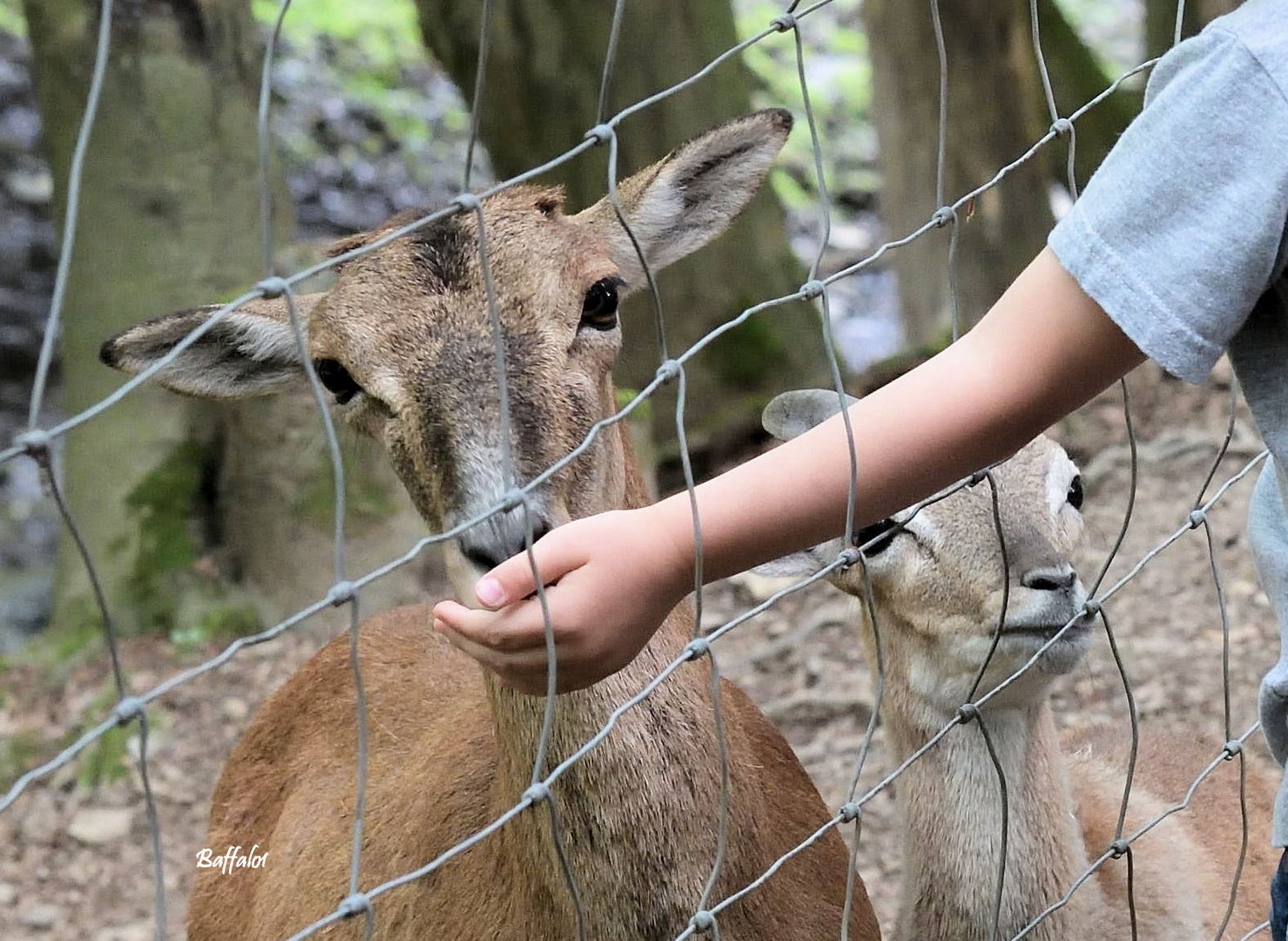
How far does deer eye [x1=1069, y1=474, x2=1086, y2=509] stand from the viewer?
330 cm

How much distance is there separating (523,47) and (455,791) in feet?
16.2

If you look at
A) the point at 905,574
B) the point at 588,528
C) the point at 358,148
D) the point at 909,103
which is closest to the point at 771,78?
the point at 358,148

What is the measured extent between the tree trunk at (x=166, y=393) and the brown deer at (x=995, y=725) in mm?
3407

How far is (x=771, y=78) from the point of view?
43.3 ft

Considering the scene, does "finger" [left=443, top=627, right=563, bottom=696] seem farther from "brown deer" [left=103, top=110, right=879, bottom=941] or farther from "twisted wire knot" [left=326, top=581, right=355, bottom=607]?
"brown deer" [left=103, top=110, right=879, bottom=941]

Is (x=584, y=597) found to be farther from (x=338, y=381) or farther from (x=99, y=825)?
(x=99, y=825)

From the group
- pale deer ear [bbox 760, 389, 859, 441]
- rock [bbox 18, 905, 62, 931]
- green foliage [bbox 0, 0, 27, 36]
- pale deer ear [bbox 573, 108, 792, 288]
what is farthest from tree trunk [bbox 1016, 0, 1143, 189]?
green foliage [bbox 0, 0, 27, 36]

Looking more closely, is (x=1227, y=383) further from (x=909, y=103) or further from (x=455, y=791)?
(x=455, y=791)

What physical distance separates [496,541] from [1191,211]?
105cm

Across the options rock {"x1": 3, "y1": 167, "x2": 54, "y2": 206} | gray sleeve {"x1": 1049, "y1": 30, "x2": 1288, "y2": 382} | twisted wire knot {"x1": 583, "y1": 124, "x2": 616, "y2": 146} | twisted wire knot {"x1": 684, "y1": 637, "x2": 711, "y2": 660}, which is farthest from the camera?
rock {"x1": 3, "y1": 167, "x2": 54, "y2": 206}

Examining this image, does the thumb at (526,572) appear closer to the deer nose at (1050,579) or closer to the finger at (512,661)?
the finger at (512,661)

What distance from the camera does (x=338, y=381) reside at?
2746 millimetres

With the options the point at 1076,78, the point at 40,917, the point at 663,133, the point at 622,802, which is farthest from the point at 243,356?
the point at 1076,78

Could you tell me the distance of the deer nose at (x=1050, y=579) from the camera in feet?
9.77
